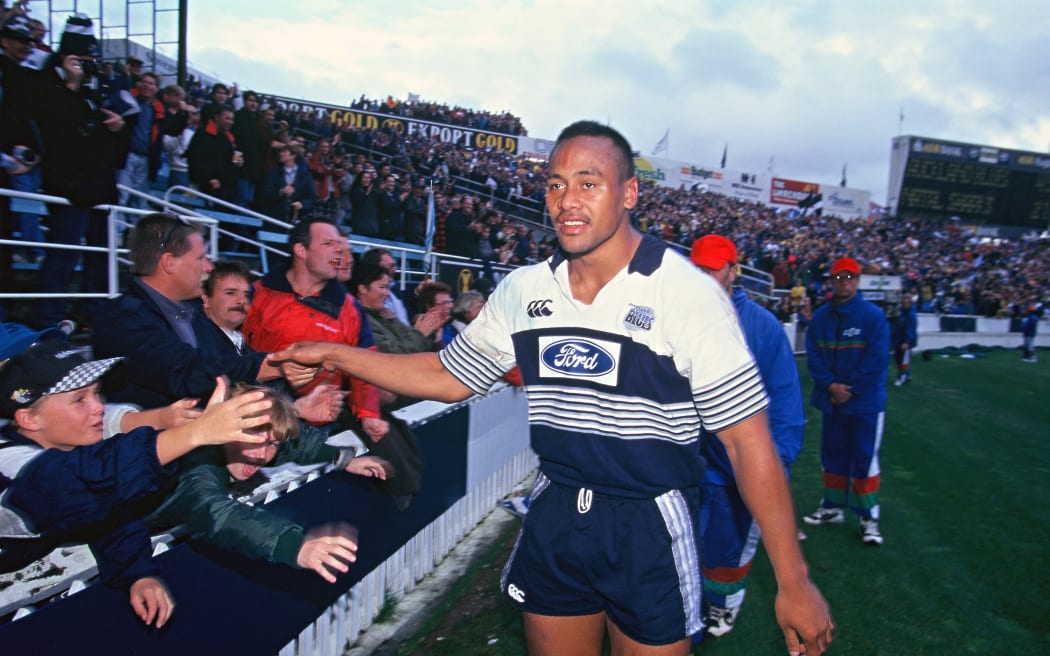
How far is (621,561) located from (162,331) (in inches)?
99.0

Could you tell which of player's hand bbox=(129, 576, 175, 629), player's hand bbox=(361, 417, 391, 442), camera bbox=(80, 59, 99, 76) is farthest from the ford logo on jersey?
camera bbox=(80, 59, 99, 76)

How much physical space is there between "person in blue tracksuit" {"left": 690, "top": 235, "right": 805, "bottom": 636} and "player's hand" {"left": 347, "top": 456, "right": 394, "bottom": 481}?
5.96ft

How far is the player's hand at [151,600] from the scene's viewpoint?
95.0 inches

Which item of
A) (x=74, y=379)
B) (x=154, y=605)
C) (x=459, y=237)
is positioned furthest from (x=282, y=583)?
(x=459, y=237)

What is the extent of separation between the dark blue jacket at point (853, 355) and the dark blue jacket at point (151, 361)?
195 inches

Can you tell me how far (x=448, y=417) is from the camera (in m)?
5.43

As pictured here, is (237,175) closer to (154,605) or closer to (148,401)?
(148,401)

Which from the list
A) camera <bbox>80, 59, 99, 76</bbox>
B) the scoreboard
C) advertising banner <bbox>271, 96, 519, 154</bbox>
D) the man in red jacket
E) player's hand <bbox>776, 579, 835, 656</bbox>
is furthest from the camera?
the scoreboard

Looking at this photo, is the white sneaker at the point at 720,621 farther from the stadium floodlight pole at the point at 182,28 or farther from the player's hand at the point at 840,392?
the stadium floodlight pole at the point at 182,28

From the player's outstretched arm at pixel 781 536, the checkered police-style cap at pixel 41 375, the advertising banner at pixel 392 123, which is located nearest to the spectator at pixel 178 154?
the checkered police-style cap at pixel 41 375

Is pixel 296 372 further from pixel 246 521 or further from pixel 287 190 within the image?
pixel 287 190

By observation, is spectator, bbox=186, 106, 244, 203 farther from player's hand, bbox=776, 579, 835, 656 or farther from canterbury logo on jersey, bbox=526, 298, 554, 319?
player's hand, bbox=776, 579, 835, 656

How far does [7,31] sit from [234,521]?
5549mm

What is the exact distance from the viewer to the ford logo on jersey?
2232 mm
